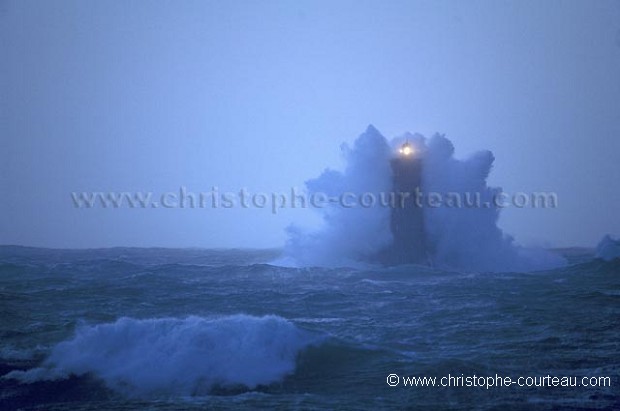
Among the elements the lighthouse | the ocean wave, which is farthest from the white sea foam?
the ocean wave

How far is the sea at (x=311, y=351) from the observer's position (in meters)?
8.92

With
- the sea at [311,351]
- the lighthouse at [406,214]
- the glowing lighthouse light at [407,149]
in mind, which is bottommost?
the sea at [311,351]

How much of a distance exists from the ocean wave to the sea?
0.04 metres

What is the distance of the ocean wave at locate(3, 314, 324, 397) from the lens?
1008cm

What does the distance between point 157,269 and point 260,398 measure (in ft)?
70.9

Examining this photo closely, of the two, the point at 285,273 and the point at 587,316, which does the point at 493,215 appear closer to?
the point at 285,273

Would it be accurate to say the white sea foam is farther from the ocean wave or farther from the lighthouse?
the ocean wave

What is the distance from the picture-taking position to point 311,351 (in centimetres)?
1170

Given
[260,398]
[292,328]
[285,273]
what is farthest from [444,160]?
[260,398]

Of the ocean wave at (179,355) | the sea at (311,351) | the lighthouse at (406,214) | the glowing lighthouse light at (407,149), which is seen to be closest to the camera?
the sea at (311,351)

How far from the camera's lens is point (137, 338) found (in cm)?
1215

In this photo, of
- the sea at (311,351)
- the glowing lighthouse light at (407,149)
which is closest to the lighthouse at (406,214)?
the glowing lighthouse light at (407,149)

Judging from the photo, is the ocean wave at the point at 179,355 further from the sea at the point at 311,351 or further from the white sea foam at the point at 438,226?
the white sea foam at the point at 438,226

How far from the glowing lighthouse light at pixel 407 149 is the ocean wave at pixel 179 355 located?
24.7 m
